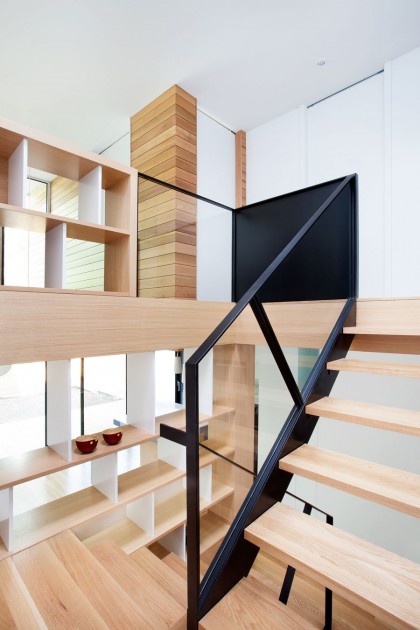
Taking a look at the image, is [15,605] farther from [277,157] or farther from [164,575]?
[277,157]

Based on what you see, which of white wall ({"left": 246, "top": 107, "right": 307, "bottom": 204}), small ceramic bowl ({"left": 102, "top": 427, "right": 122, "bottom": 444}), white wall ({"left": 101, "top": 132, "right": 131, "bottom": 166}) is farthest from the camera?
white wall ({"left": 101, "top": 132, "right": 131, "bottom": 166})

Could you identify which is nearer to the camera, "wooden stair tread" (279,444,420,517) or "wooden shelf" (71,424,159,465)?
"wooden stair tread" (279,444,420,517)

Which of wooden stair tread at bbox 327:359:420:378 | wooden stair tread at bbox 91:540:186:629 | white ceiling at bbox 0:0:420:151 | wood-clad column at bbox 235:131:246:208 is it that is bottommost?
wooden stair tread at bbox 91:540:186:629

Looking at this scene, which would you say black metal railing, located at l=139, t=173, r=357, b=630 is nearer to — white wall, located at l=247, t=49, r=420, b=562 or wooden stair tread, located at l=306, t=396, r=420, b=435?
wooden stair tread, located at l=306, t=396, r=420, b=435

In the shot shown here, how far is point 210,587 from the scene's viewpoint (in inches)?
47.2

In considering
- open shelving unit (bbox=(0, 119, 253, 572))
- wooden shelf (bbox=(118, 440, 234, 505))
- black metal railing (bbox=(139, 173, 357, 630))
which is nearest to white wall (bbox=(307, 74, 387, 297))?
black metal railing (bbox=(139, 173, 357, 630))

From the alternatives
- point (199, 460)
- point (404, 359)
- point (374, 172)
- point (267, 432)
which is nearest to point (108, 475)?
point (267, 432)

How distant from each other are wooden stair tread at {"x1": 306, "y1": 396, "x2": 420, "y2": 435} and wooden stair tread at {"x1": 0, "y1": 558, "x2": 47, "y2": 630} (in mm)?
1535

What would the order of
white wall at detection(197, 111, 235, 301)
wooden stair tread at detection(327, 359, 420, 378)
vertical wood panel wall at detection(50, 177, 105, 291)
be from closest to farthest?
wooden stair tread at detection(327, 359, 420, 378), vertical wood panel wall at detection(50, 177, 105, 291), white wall at detection(197, 111, 235, 301)

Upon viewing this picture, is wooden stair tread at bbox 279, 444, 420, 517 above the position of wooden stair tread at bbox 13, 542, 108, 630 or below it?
above

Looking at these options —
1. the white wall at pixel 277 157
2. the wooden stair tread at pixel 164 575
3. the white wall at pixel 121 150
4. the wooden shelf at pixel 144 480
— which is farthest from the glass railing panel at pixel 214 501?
the white wall at pixel 121 150

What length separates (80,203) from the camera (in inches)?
93.1

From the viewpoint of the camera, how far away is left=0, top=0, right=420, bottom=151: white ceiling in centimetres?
270

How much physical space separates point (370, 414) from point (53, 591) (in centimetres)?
177
